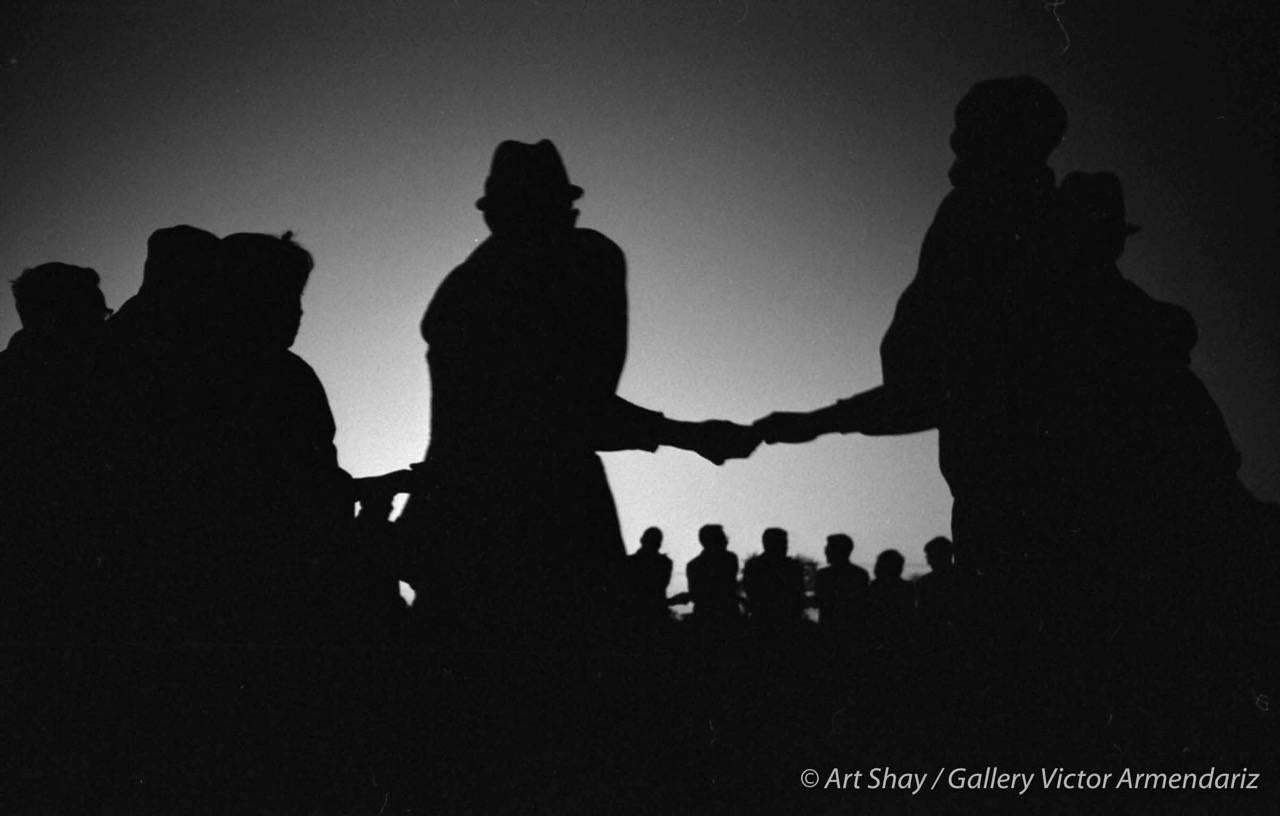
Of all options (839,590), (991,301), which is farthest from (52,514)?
(839,590)

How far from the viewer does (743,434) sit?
4.65 m

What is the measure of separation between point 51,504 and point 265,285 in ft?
3.35

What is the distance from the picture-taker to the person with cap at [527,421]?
3.92 metres

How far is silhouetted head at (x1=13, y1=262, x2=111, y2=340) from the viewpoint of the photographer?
14.3 ft

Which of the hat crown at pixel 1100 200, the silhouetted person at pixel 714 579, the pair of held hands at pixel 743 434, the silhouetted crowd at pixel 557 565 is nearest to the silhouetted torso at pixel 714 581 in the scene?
the silhouetted person at pixel 714 579

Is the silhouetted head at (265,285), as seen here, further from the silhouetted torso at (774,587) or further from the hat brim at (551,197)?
the silhouetted torso at (774,587)

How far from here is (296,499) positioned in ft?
11.9

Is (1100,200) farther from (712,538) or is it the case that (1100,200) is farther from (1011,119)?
(712,538)

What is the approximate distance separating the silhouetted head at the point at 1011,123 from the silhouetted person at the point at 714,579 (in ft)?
16.9

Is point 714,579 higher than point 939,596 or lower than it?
lower

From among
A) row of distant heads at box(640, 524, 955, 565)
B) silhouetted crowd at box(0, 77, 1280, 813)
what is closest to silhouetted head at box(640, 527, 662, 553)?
row of distant heads at box(640, 524, 955, 565)

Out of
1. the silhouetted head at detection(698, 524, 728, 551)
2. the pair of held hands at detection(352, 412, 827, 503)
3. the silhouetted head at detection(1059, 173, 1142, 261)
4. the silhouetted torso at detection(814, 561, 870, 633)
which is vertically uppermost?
the silhouetted head at detection(1059, 173, 1142, 261)

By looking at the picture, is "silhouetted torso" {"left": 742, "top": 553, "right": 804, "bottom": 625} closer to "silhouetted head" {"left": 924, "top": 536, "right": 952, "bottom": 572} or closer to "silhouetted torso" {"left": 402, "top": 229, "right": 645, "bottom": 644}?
"silhouetted head" {"left": 924, "top": 536, "right": 952, "bottom": 572}

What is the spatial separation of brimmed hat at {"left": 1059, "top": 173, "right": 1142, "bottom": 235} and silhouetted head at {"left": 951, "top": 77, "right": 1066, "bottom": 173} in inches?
5.9
